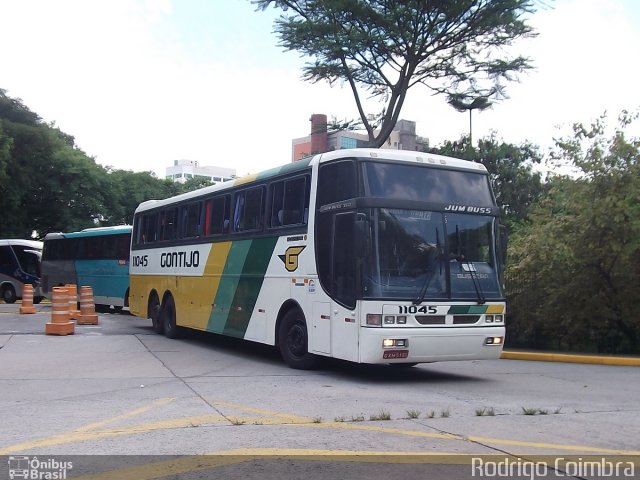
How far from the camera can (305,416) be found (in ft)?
25.7

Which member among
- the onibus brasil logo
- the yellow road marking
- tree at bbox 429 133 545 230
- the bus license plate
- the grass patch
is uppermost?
tree at bbox 429 133 545 230

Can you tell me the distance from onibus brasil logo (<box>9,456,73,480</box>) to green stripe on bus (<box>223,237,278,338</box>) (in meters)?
6.86

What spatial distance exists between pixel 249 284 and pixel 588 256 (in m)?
8.30

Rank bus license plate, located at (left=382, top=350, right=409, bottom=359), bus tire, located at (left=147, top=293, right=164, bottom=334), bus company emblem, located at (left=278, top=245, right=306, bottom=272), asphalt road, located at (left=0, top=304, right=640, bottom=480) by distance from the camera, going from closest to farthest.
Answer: asphalt road, located at (left=0, top=304, right=640, bottom=480) < bus license plate, located at (left=382, top=350, right=409, bottom=359) < bus company emblem, located at (left=278, top=245, right=306, bottom=272) < bus tire, located at (left=147, top=293, right=164, bottom=334)

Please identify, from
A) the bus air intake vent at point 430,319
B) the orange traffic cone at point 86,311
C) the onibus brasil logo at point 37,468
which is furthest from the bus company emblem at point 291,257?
the orange traffic cone at point 86,311

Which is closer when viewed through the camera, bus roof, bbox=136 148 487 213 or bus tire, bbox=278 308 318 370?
bus roof, bbox=136 148 487 213

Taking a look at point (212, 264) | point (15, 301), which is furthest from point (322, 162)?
point (15, 301)

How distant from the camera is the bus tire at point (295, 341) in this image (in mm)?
11477

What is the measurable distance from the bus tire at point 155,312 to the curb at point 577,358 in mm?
8927

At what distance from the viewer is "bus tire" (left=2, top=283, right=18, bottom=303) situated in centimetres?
3438

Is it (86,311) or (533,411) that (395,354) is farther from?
(86,311)

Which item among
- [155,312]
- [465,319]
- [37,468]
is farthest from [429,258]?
[155,312]

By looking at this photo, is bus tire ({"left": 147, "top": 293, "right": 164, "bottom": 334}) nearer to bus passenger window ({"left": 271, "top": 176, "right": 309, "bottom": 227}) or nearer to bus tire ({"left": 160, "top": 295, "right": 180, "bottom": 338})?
bus tire ({"left": 160, "top": 295, "right": 180, "bottom": 338})

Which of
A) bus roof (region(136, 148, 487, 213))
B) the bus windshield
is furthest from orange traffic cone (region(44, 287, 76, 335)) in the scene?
the bus windshield
